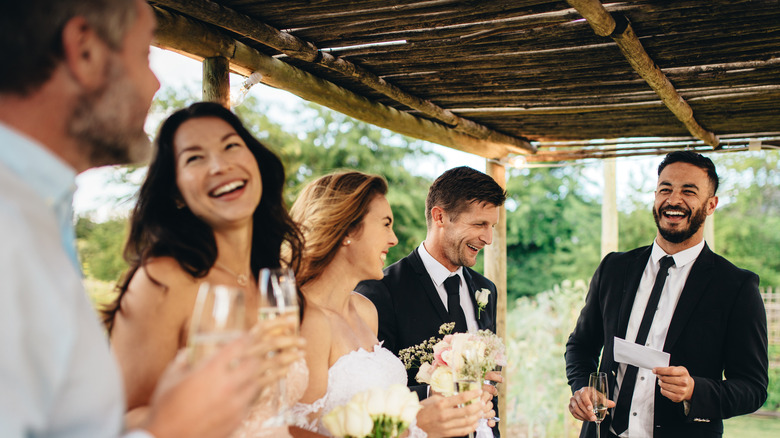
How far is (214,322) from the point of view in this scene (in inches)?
43.1

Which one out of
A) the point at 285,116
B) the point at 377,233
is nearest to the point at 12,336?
the point at 377,233

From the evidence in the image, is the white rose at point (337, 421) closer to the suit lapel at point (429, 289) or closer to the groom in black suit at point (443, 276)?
the groom in black suit at point (443, 276)

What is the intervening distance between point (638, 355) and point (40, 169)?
3161mm

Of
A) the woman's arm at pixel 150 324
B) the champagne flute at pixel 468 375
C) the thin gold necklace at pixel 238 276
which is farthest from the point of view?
the champagne flute at pixel 468 375

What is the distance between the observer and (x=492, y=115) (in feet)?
16.6

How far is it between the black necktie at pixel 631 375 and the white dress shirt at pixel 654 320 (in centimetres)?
2

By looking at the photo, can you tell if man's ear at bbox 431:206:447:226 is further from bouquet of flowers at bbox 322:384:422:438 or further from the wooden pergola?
bouquet of flowers at bbox 322:384:422:438

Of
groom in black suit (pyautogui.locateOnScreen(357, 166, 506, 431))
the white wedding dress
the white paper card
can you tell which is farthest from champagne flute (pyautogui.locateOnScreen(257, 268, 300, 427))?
the white paper card

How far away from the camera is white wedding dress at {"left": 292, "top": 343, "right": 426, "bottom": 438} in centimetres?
251

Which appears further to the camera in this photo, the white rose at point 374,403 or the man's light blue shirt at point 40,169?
the white rose at point 374,403

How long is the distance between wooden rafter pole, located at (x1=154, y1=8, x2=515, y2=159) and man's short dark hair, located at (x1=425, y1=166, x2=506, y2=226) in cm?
73

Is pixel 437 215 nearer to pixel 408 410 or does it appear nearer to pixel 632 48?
pixel 632 48

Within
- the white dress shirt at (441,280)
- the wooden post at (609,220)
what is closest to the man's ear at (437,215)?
the white dress shirt at (441,280)

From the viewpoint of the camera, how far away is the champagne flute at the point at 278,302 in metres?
1.27
